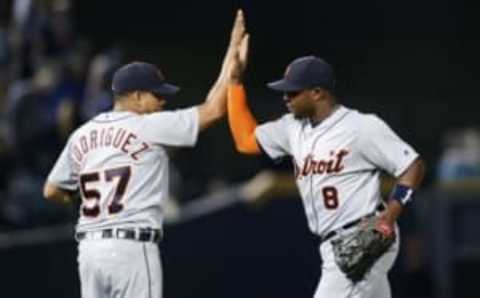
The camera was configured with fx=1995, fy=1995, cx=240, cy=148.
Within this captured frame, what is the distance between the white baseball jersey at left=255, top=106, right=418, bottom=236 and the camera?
34.9 feet

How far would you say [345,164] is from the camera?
1067cm

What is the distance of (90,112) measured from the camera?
16062mm

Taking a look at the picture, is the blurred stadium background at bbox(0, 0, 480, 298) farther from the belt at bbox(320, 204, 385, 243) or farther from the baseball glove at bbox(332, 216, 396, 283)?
the baseball glove at bbox(332, 216, 396, 283)

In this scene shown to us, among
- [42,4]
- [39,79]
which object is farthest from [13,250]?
[42,4]

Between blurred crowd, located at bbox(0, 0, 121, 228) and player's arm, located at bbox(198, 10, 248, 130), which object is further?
blurred crowd, located at bbox(0, 0, 121, 228)

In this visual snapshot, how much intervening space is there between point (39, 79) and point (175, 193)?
1506mm

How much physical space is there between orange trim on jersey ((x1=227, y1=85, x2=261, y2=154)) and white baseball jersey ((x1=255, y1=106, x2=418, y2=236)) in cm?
40

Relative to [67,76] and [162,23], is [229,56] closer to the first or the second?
[67,76]

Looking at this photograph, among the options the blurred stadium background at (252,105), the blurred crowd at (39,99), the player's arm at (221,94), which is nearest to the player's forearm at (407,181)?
the player's arm at (221,94)

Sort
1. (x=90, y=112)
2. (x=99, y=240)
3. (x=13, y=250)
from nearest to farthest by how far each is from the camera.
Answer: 1. (x=99, y=240)
2. (x=13, y=250)
3. (x=90, y=112)

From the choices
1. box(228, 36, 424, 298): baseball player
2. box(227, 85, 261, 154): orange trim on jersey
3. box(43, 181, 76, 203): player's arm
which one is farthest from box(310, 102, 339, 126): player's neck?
box(43, 181, 76, 203): player's arm

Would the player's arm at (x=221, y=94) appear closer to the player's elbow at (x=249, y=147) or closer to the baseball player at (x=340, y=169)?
the player's elbow at (x=249, y=147)

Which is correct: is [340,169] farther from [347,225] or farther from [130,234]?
[130,234]

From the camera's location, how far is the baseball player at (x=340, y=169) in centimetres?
1060
